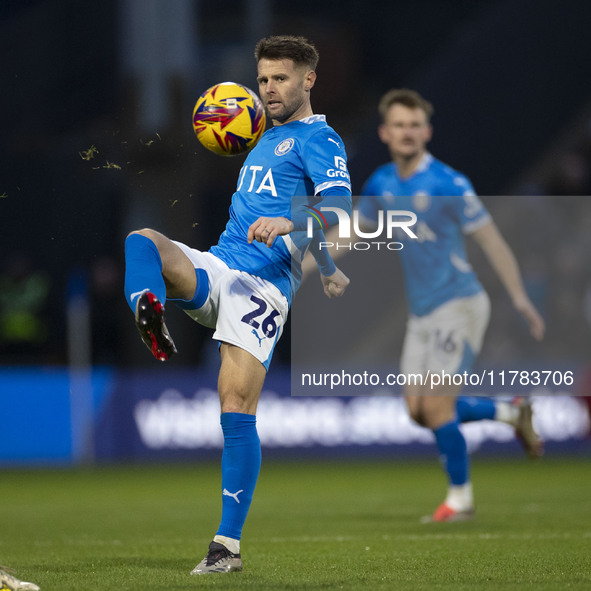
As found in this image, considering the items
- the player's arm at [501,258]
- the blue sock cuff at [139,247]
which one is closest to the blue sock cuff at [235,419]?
the blue sock cuff at [139,247]

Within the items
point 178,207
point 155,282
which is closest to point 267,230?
point 155,282

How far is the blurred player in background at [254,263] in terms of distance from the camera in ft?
16.5

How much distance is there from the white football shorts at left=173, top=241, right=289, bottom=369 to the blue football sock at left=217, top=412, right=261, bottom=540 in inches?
11.5

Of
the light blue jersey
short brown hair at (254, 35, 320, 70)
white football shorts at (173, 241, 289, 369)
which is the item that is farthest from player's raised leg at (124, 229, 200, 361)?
the light blue jersey

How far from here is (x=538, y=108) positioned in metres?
17.1

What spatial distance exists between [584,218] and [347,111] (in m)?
5.57

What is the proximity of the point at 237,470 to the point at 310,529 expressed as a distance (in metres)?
2.22

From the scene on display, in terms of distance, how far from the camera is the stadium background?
43.8 ft

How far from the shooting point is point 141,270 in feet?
15.7

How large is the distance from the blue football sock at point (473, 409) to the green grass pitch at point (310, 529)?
64 cm

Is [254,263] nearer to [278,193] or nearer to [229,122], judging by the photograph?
[278,193]

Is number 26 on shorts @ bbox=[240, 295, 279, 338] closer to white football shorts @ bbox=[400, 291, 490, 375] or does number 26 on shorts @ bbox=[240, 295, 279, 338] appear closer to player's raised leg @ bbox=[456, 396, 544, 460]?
white football shorts @ bbox=[400, 291, 490, 375]

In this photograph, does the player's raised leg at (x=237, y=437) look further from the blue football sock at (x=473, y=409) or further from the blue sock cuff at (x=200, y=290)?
the blue football sock at (x=473, y=409)

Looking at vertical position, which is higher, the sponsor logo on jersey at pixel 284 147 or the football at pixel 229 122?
the football at pixel 229 122
